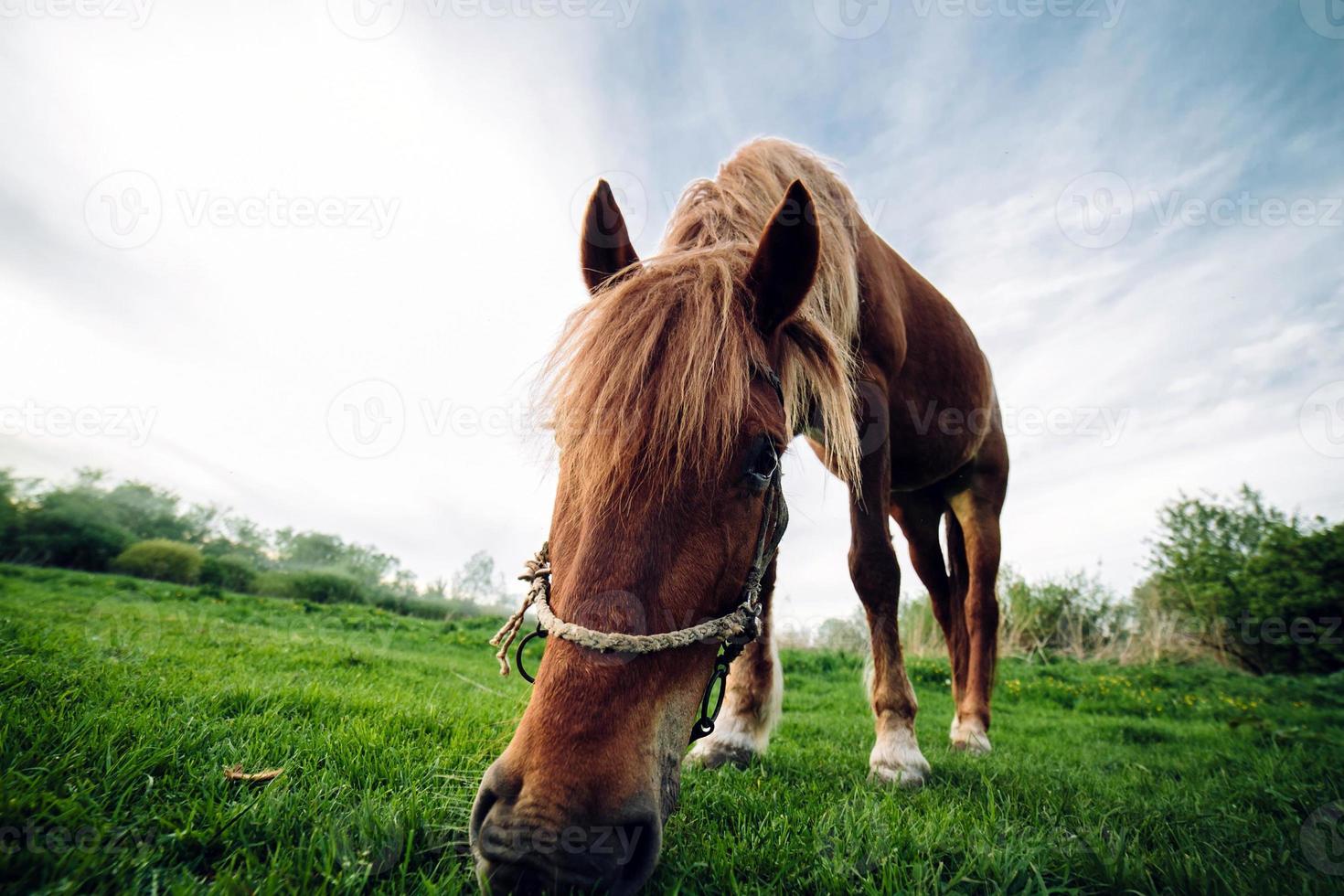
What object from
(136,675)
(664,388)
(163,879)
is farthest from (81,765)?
(664,388)

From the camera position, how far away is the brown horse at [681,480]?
1143 mm

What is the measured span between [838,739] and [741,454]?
3303mm

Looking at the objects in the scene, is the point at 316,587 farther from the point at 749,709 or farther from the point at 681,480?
the point at 681,480

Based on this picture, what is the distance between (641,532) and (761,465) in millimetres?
477

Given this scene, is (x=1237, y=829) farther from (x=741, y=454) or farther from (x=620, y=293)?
(x=620, y=293)

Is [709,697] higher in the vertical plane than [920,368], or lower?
lower

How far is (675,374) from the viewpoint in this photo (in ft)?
5.28

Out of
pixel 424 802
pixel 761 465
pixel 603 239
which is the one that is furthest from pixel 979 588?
pixel 424 802

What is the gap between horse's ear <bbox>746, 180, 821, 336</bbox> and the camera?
1.87m

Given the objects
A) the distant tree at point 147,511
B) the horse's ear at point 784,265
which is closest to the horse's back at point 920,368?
the horse's ear at point 784,265

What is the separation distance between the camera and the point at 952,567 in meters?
5.03

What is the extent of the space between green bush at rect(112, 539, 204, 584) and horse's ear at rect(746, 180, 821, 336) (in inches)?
953

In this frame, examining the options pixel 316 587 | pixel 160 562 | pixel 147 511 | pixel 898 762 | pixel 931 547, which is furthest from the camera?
pixel 147 511

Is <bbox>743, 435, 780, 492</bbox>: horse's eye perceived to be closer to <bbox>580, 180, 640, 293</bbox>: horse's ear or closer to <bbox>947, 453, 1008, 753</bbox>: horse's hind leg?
<bbox>580, 180, 640, 293</bbox>: horse's ear
